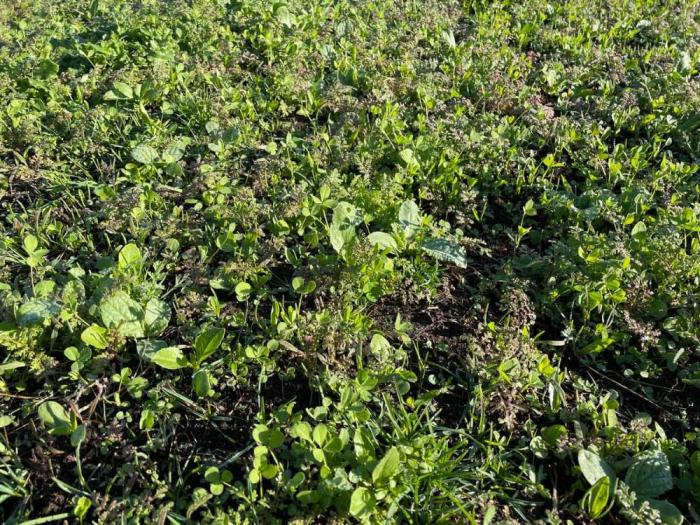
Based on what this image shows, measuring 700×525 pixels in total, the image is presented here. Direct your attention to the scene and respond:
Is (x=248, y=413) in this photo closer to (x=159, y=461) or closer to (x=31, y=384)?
(x=159, y=461)

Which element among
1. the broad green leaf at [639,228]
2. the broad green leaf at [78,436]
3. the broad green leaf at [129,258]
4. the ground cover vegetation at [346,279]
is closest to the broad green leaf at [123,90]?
the ground cover vegetation at [346,279]

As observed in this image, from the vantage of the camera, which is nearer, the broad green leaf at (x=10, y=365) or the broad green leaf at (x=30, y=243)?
the broad green leaf at (x=10, y=365)

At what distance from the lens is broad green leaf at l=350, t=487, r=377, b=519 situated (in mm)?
2002

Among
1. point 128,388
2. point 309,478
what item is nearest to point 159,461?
point 128,388

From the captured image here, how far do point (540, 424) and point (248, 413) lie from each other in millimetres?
1293

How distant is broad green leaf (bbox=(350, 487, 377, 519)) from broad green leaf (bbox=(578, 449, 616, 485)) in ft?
2.77

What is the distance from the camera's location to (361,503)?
2.02 metres

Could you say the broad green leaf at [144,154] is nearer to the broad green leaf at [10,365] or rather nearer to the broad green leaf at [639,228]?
the broad green leaf at [10,365]

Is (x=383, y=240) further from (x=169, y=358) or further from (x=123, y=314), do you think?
(x=123, y=314)

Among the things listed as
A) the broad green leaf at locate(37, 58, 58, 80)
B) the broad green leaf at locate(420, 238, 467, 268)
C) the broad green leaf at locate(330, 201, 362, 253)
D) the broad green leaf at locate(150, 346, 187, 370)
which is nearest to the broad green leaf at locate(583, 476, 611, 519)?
the broad green leaf at locate(420, 238, 467, 268)

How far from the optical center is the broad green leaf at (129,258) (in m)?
2.86

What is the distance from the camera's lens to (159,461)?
7.50 ft

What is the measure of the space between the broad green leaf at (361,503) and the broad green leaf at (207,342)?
35.8 inches

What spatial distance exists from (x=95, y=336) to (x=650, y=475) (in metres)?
2.39
